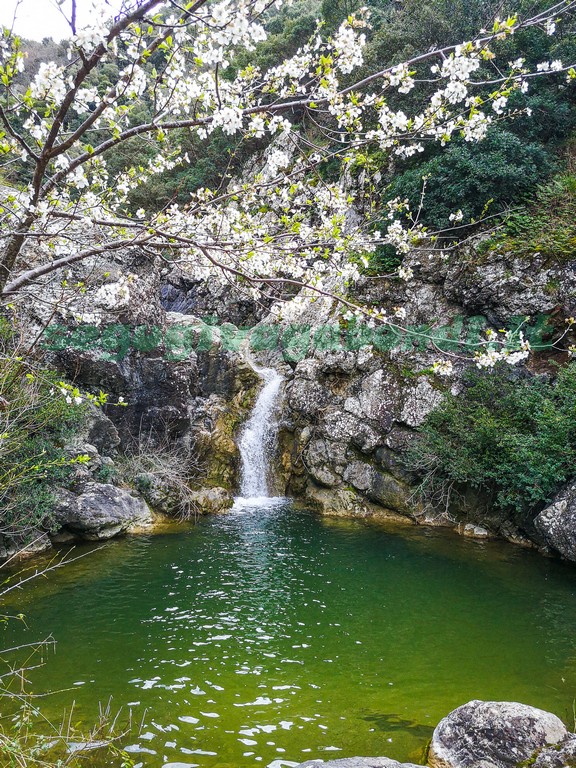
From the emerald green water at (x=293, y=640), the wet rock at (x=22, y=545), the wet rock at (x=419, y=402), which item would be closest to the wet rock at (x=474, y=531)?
the emerald green water at (x=293, y=640)

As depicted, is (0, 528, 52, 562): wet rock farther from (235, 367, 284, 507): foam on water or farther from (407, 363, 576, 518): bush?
(407, 363, 576, 518): bush

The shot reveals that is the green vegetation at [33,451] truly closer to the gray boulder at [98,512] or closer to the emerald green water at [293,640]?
the gray boulder at [98,512]

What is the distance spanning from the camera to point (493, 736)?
4.64m

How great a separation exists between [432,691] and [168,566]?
590 centimetres

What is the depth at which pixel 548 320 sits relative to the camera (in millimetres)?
13062

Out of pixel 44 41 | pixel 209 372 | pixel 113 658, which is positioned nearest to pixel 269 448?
pixel 209 372

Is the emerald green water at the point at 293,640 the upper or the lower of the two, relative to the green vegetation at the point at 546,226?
lower

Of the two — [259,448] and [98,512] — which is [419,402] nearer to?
[259,448]

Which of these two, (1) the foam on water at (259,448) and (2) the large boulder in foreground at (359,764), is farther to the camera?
(1) the foam on water at (259,448)

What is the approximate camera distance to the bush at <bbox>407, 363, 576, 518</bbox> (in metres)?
10.9

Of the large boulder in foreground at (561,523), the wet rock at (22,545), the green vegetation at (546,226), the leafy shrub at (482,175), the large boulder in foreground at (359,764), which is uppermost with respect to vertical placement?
the leafy shrub at (482,175)

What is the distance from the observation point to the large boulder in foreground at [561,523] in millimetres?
9945

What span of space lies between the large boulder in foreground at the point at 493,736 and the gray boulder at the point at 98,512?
8.98m

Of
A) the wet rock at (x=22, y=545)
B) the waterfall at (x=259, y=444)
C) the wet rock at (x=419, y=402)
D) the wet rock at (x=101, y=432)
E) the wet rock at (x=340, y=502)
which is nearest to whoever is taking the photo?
the wet rock at (x=22, y=545)
